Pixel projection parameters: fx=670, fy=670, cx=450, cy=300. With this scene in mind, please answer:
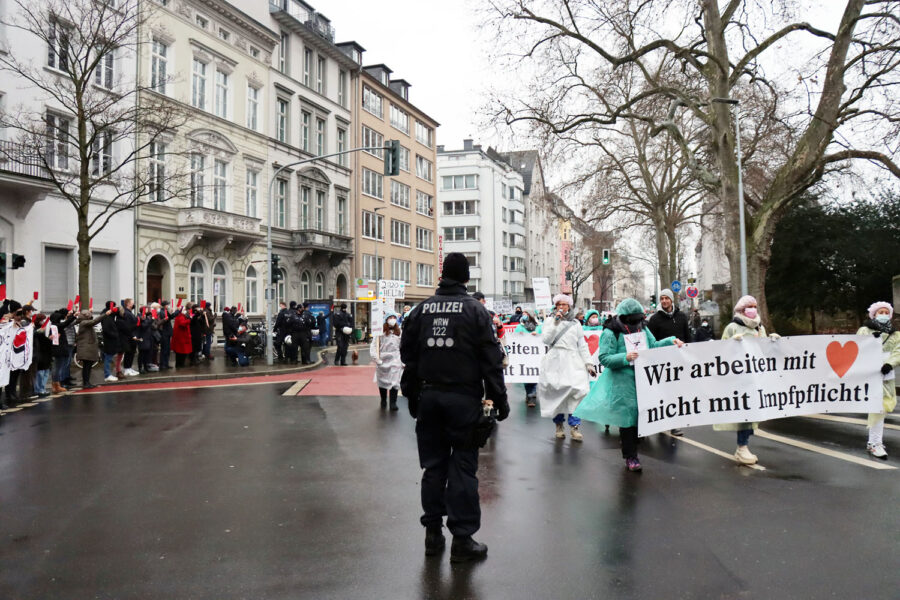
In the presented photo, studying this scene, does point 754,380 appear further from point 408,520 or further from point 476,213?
point 476,213

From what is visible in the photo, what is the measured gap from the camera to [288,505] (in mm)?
5543

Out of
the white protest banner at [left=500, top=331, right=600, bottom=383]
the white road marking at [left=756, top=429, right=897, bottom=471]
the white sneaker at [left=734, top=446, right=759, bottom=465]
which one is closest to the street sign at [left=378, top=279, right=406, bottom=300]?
the white protest banner at [left=500, top=331, right=600, bottom=383]

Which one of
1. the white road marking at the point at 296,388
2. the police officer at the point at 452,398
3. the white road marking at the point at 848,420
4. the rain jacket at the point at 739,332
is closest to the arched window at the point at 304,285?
the white road marking at the point at 296,388

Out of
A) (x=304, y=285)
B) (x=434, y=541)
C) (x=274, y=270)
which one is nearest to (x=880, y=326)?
(x=434, y=541)

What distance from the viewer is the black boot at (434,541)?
439 cm

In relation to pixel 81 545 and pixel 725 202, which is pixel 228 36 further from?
pixel 81 545

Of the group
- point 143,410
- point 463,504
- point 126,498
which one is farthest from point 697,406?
point 143,410

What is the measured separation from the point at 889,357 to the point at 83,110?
1914 cm

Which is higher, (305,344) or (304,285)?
(304,285)

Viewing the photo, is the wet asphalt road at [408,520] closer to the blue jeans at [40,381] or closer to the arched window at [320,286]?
the blue jeans at [40,381]

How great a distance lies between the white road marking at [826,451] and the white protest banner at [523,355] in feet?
12.5

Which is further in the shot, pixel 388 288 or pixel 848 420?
pixel 388 288

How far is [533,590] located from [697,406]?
4077 mm

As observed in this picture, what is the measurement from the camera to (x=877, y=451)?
724 centimetres
